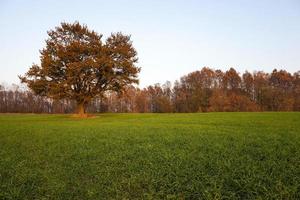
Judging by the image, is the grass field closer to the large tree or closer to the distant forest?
the large tree

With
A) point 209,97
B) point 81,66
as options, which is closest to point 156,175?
point 81,66

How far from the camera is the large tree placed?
3909 centimetres

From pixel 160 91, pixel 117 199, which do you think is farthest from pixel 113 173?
pixel 160 91

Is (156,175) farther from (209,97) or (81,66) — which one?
(209,97)

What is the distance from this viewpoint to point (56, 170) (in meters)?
7.13

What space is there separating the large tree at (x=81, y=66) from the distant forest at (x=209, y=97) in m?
17.7

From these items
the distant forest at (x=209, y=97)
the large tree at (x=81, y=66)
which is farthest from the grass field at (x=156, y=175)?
the distant forest at (x=209, y=97)

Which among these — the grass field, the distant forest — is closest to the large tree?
the distant forest

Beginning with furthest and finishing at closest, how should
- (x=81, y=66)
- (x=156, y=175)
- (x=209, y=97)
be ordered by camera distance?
(x=209, y=97) < (x=81, y=66) < (x=156, y=175)

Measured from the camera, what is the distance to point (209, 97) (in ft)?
269

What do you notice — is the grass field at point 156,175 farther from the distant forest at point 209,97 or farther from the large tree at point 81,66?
the distant forest at point 209,97

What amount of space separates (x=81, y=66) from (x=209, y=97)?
53463 mm

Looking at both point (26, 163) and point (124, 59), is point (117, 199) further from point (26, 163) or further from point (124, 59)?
point (124, 59)

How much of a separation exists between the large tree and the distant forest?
58.1 ft
